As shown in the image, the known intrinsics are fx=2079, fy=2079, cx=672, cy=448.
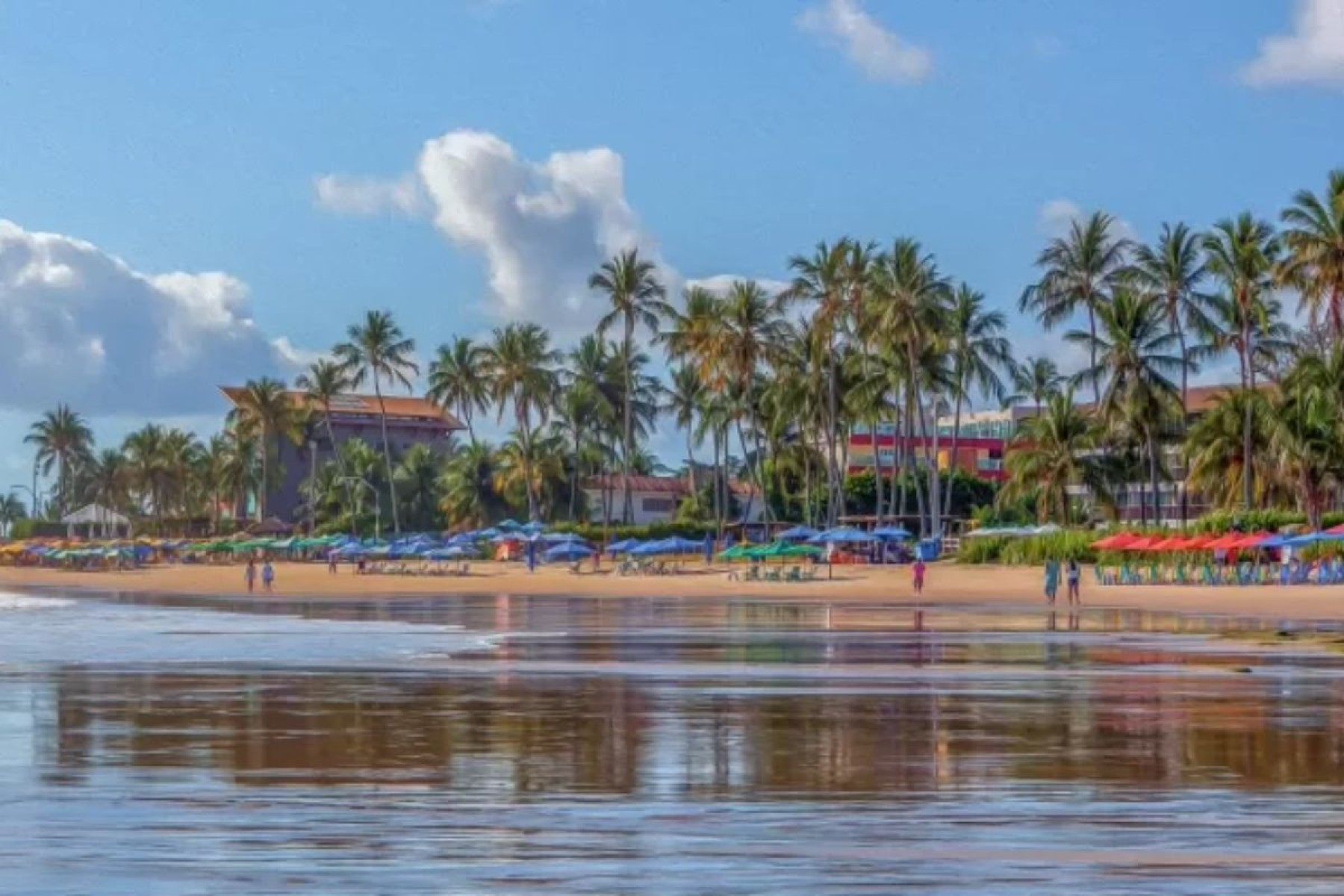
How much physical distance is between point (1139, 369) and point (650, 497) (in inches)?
2512

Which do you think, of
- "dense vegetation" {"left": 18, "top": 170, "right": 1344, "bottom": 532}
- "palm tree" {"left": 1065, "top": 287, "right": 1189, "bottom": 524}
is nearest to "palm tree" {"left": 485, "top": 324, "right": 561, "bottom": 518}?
"dense vegetation" {"left": 18, "top": 170, "right": 1344, "bottom": 532}

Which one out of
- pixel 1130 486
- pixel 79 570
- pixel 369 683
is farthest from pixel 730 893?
pixel 79 570

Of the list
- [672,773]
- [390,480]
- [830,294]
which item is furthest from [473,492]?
[672,773]

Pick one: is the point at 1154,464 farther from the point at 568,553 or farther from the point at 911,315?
the point at 568,553

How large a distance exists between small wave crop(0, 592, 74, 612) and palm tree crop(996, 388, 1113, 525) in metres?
42.7

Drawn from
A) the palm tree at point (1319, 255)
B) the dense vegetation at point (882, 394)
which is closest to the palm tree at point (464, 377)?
the dense vegetation at point (882, 394)

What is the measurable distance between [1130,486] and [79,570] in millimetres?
69303

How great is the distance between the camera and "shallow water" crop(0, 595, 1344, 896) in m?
10.0

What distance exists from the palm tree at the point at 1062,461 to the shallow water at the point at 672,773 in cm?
6059

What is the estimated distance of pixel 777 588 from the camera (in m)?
73.5

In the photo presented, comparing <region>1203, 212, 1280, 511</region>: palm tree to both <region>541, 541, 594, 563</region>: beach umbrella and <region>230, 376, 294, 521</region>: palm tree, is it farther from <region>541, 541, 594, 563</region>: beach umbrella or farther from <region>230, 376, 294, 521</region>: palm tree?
Result: <region>230, 376, 294, 521</region>: palm tree

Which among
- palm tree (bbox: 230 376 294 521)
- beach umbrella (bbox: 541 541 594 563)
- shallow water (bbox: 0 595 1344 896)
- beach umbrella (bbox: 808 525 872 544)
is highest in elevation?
palm tree (bbox: 230 376 294 521)

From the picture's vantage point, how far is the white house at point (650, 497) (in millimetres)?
137375

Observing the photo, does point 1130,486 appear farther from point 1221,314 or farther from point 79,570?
point 79,570
